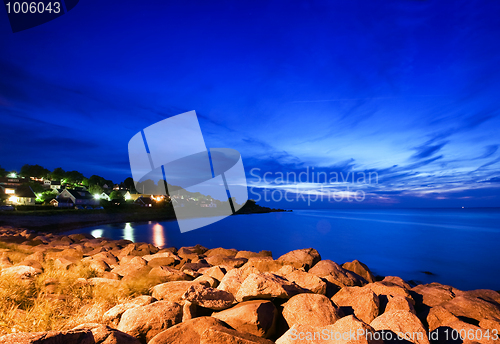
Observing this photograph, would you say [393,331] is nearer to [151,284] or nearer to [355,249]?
[151,284]

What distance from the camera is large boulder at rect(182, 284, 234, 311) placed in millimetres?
3919

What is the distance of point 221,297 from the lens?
4125mm

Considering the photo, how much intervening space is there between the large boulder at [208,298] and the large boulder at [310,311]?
0.91m

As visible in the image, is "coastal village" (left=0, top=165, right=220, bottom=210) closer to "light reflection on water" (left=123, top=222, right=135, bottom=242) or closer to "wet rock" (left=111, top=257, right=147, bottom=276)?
"light reflection on water" (left=123, top=222, right=135, bottom=242)

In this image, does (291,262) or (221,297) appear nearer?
(221,297)

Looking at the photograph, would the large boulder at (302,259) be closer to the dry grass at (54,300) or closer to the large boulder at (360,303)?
the large boulder at (360,303)

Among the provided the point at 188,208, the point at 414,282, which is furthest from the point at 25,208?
the point at 414,282

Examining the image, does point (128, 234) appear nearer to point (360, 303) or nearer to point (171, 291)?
point (171, 291)

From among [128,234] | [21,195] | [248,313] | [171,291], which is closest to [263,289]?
[248,313]

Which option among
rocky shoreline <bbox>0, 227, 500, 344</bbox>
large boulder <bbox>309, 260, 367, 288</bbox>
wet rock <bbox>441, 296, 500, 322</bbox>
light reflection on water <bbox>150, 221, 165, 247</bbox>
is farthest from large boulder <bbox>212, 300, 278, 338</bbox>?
light reflection on water <bbox>150, 221, 165, 247</bbox>

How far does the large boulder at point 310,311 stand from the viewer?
3733mm

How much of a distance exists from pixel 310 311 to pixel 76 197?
288 ft

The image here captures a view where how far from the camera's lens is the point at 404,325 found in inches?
130

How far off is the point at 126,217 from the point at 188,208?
40.2 m
